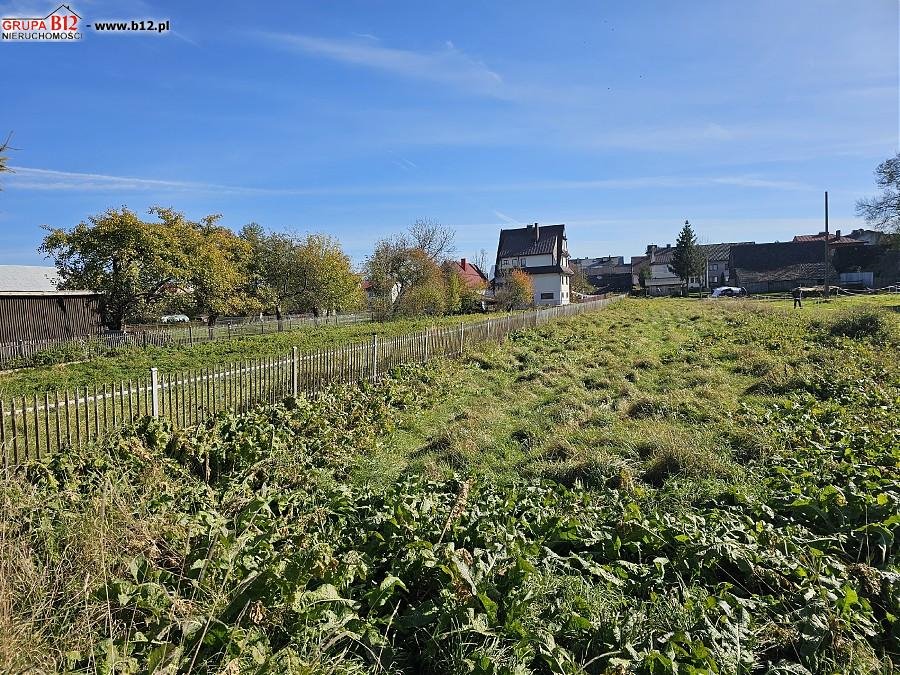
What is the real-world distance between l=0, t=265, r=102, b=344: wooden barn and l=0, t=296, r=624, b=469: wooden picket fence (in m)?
14.4

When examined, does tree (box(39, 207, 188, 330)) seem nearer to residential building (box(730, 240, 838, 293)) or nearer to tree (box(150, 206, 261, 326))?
tree (box(150, 206, 261, 326))

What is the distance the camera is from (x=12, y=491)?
4.25m

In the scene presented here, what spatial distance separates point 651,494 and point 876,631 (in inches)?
91.7

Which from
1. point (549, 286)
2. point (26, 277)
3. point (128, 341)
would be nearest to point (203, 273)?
point (128, 341)

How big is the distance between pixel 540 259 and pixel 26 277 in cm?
4446

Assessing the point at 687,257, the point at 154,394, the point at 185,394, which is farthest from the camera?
the point at 687,257

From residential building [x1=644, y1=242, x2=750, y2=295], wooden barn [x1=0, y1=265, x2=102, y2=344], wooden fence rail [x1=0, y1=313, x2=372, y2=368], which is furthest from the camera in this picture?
residential building [x1=644, y1=242, x2=750, y2=295]

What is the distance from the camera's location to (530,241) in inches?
2253

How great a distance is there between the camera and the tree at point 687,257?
61656 millimetres

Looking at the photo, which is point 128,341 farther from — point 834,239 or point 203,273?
point 834,239

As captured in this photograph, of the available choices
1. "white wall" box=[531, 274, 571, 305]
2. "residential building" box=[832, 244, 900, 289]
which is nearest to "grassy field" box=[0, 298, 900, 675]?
"white wall" box=[531, 274, 571, 305]

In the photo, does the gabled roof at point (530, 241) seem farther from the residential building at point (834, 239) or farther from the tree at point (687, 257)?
the residential building at point (834, 239)

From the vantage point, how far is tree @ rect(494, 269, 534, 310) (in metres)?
44.5

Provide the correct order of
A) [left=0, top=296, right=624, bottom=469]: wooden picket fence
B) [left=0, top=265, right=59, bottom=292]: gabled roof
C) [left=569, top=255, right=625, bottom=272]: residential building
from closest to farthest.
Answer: [left=0, top=296, right=624, bottom=469]: wooden picket fence
[left=0, top=265, right=59, bottom=292]: gabled roof
[left=569, top=255, right=625, bottom=272]: residential building
